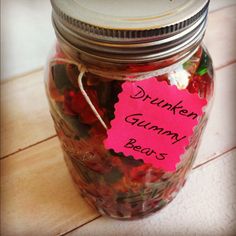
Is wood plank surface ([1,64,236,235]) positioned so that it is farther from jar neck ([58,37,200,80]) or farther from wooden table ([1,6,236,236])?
jar neck ([58,37,200,80])

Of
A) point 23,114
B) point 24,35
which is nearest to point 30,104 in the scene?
point 23,114

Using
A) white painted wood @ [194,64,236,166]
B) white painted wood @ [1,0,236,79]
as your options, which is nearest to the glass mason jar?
white painted wood @ [194,64,236,166]

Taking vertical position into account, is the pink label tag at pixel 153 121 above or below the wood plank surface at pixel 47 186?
above

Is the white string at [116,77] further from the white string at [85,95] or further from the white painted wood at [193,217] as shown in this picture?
the white painted wood at [193,217]

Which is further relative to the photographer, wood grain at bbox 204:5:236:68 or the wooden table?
wood grain at bbox 204:5:236:68

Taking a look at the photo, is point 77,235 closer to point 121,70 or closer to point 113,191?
point 113,191

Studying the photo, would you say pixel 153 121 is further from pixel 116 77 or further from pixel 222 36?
pixel 222 36

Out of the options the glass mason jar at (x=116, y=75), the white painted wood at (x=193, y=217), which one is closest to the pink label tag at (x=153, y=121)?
the glass mason jar at (x=116, y=75)
